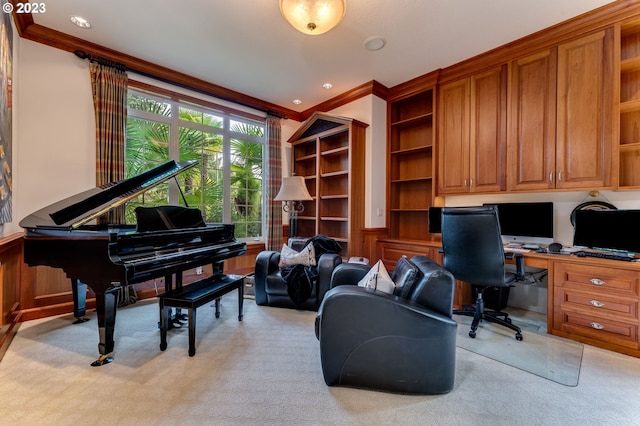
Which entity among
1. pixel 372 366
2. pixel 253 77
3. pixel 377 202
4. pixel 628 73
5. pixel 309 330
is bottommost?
pixel 309 330

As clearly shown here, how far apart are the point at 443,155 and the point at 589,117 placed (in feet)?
4.48

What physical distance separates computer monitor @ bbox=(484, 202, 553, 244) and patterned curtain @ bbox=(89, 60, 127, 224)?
444 cm

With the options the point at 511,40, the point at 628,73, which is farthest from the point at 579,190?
the point at 511,40

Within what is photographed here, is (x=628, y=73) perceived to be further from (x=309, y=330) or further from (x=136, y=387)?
(x=136, y=387)

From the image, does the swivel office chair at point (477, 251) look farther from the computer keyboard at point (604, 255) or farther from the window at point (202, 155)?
the window at point (202, 155)

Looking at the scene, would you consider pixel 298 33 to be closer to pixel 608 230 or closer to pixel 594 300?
pixel 608 230

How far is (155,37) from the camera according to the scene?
2809 mm

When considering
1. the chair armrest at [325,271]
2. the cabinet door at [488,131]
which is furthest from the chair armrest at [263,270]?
the cabinet door at [488,131]

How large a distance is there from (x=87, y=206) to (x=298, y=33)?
2464 mm

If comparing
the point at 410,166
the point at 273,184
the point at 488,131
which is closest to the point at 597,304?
the point at 488,131

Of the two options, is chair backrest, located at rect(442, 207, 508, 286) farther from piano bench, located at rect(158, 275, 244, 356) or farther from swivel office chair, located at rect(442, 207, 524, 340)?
piano bench, located at rect(158, 275, 244, 356)

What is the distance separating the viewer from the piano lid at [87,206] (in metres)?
1.96

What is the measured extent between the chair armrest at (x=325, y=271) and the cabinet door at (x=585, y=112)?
7.89ft

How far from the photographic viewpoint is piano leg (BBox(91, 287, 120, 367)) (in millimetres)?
1922
